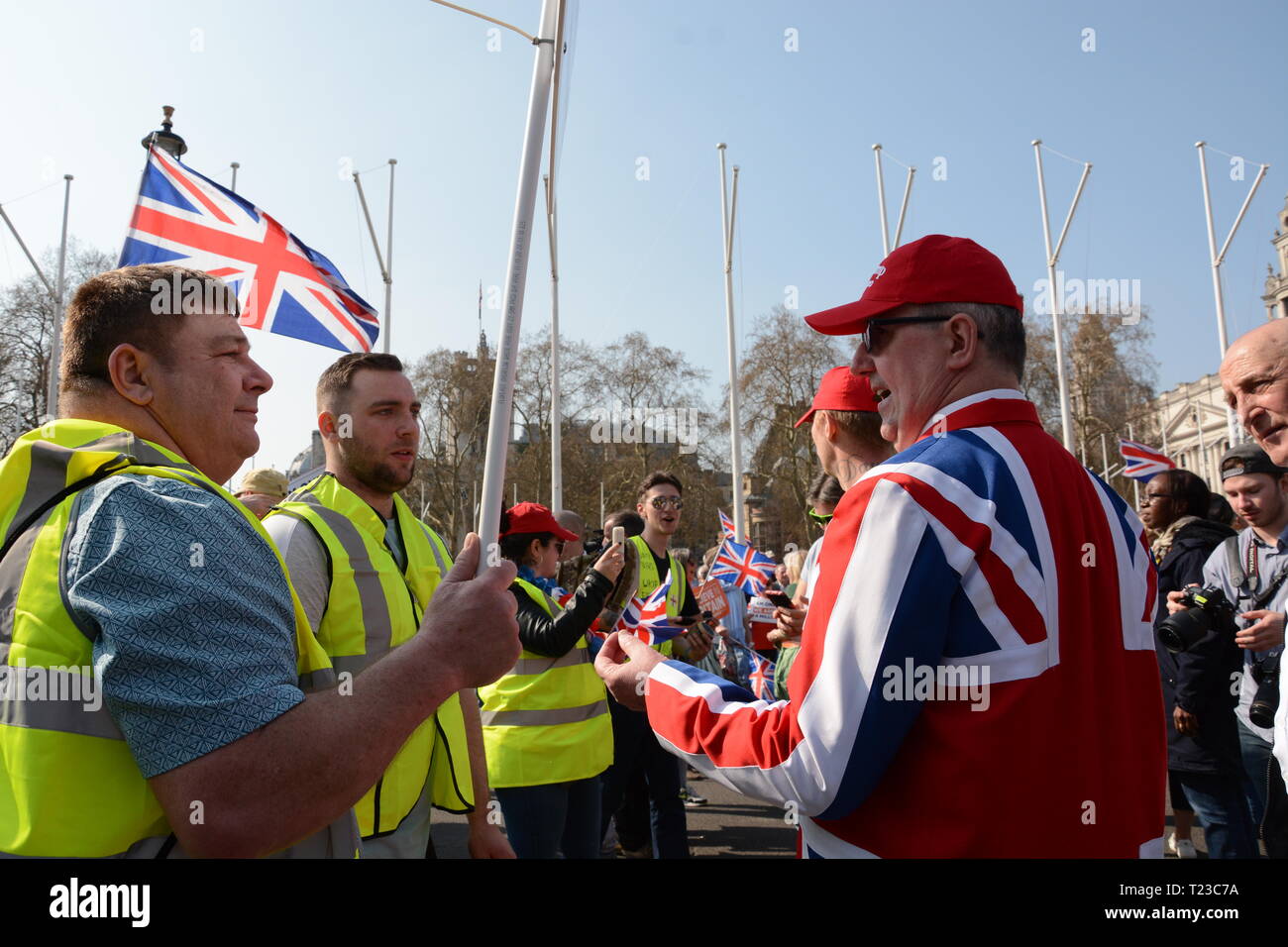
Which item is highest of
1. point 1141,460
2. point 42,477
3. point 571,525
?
point 1141,460

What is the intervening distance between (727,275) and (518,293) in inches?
820

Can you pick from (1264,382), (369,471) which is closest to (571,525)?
(369,471)

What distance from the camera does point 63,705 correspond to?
130cm

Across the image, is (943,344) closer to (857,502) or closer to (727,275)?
(857,502)

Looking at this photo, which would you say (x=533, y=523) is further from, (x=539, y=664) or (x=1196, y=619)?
(x=1196, y=619)

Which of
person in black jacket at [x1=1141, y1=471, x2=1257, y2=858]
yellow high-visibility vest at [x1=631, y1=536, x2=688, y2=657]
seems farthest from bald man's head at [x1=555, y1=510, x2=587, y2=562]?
person in black jacket at [x1=1141, y1=471, x2=1257, y2=858]

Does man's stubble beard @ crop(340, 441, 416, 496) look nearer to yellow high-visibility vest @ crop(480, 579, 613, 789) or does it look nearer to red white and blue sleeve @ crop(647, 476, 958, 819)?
yellow high-visibility vest @ crop(480, 579, 613, 789)

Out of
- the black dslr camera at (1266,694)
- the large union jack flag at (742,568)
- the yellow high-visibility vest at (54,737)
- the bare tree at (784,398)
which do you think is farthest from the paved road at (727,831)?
the bare tree at (784,398)

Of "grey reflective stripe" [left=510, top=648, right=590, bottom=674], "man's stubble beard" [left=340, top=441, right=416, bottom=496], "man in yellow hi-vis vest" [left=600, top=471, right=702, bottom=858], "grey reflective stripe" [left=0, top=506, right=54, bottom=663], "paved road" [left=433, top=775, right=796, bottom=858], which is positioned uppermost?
"man's stubble beard" [left=340, top=441, right=416, bottom=496]

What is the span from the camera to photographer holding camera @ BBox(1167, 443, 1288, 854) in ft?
13.8

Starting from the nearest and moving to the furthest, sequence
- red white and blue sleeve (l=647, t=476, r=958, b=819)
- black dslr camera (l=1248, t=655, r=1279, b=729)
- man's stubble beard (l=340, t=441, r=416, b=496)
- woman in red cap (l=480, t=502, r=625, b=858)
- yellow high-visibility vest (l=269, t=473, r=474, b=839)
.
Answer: red white and blue sleeve (l=647, t=476, r=958, b=819) → yellow high-visibility vest (l=269, t=473, r=474, b=839) → man's stubble beard (l=340, t=441, r=416, b=496) → black dslr camera (l=1248, t=655, r=1279, b=729) → woman in red cap (l=480, t=502, r=625, b=858)

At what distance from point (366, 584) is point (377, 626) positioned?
0.14 meters

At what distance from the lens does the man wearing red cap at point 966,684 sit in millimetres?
1509
